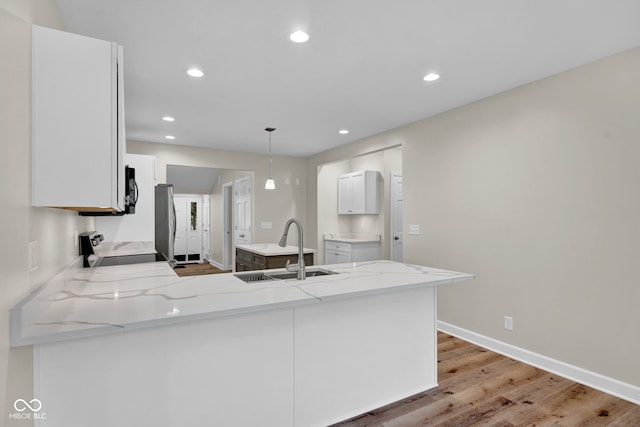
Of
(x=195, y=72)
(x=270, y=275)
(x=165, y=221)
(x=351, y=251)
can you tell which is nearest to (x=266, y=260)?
(x=165, y=221)

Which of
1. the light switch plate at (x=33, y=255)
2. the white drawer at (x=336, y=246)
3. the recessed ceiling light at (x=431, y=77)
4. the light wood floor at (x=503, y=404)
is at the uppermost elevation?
the recessed ceiling light at (x=431, y=77)

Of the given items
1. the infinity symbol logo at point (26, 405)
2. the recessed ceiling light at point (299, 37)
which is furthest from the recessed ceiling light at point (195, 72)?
the infinity symbol logo at point (26, 405)

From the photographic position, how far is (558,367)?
8.71 ft

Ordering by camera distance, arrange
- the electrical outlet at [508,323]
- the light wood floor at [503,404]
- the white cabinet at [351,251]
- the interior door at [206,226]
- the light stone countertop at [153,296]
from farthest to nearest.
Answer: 1. the interior door at [206,226]
2. the white cabinet at [351,251]
3. the electrical outlet at [508,323]
4. the light wood floor at [503,404]
5. the light stone countertop at [153,296]

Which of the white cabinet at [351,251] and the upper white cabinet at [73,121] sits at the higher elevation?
the upper white cabinet at [73,121]

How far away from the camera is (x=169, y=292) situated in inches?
67.3

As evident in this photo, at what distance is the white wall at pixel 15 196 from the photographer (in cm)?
99

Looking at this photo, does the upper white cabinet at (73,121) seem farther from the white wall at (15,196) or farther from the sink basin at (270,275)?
the sink basin at (270,275)

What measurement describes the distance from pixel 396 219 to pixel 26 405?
17.5 feet

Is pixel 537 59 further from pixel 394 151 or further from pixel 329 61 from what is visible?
pixel 394 151

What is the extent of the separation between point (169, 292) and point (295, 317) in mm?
679

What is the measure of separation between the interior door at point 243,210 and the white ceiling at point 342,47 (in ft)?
9.62

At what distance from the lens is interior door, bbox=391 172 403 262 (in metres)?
5.83

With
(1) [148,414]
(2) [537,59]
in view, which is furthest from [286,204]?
(1) [148,414]
